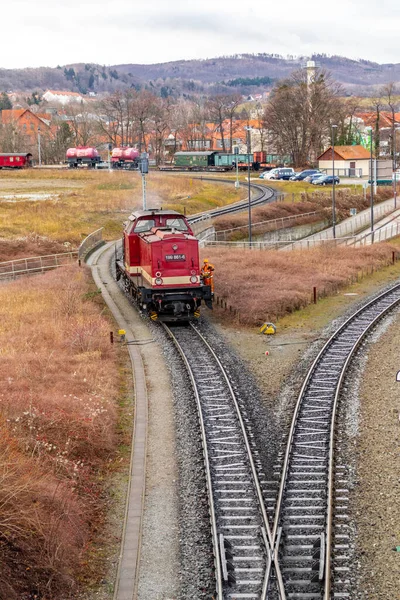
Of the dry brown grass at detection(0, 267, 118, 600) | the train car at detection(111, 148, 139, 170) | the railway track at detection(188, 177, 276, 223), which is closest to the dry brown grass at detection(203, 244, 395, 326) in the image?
the dry brown grass at detection(0, 267, 118, 600)

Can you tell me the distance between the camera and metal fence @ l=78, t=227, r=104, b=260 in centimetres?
5203

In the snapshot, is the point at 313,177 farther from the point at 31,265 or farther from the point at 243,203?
the point at 31,265

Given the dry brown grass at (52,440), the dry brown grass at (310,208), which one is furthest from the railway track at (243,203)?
the dry brown grass at (52,440)

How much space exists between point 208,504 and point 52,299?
71.1ft

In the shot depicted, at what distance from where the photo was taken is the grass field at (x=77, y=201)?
61.5 m

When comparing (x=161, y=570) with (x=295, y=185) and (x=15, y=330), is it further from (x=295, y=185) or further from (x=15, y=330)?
(x=295, y=185)

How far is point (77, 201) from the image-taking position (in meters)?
78.1

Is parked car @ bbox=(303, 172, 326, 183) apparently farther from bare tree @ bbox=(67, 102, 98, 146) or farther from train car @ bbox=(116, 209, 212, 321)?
train car @ bbox=(116, 209, 212, 321)

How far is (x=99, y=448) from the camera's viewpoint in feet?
59.9

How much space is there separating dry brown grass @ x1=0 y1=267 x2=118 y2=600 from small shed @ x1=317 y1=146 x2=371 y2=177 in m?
76.8

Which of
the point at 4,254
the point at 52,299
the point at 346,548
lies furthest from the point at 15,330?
the point at 4,254

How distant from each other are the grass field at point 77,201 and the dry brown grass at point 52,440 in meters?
26.0

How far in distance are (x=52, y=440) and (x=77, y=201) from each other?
6222 cm

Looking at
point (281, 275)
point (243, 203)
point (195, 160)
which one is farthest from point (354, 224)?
point (195, 160)
